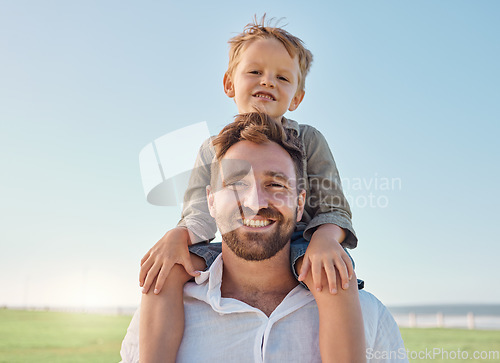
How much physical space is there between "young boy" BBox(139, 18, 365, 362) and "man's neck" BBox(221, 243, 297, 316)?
0.28ft

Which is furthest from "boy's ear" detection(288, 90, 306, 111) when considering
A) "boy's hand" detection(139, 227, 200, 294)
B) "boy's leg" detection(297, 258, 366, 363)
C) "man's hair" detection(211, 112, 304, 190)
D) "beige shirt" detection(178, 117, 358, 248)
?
"boy's leg" detection(297, 258, 366, 363)

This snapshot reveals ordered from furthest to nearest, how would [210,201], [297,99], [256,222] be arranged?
[297,99]
[210,201]
[256,222]

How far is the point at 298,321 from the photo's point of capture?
8.38ft

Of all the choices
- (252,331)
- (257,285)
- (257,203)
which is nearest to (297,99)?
(257,203)

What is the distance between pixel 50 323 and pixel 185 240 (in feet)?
59.0

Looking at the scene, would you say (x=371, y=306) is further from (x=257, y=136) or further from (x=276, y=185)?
(x=257, y=136)

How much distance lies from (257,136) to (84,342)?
12.9 m

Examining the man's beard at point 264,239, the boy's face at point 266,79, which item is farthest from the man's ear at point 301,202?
the boy's face at point 266,79

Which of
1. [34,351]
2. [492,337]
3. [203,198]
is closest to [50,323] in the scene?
[34,351]

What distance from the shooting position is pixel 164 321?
250cm

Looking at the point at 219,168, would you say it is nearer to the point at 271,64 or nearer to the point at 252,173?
the point at 252,173

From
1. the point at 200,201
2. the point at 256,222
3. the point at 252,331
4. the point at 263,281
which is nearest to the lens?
the point at 252,331

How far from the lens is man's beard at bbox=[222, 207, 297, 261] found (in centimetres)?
262

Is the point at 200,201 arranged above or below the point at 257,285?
above
